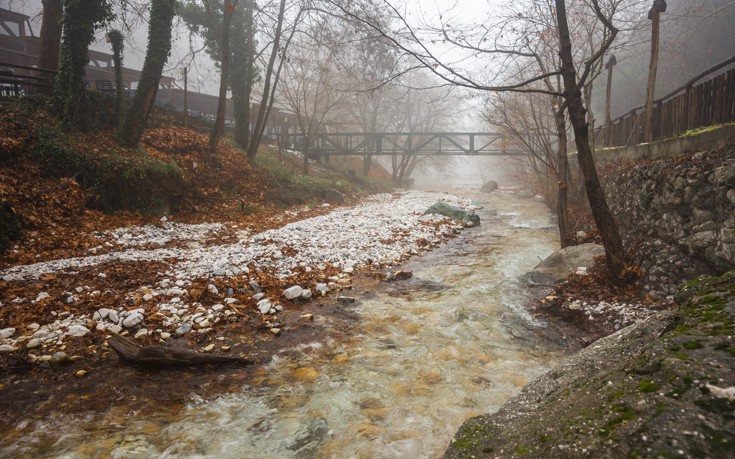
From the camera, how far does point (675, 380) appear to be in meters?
1.48

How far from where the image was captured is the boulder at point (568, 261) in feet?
21.2

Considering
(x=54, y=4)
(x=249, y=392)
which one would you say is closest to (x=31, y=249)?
(x=249, y=392)

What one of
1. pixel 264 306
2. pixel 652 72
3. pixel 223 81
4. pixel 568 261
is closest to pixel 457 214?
pixel 652 72

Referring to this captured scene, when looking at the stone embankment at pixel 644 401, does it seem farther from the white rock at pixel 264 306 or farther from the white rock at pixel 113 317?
the white rock at pixel 113 317

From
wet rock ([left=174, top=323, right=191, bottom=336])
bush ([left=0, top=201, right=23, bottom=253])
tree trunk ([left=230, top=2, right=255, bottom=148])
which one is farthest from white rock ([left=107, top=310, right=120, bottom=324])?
tree trunk ([left=230, top=2, right=255, bottom=148])

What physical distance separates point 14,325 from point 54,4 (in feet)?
44.9

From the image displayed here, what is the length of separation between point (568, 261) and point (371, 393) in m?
5.02

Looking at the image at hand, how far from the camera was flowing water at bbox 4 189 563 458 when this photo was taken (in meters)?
2.72

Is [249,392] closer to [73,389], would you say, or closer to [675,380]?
[73,389]

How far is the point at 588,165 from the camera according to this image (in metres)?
5.59

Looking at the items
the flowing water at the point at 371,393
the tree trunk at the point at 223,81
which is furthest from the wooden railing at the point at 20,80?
the flowing water at the point at 371,393

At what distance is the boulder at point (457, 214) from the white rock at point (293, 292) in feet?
28.6

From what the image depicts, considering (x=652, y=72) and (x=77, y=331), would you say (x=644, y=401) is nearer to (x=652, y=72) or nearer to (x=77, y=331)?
(x=77, y=331)

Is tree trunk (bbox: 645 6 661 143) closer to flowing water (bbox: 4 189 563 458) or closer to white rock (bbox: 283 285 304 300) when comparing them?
flowing water (bbox: 4 189 563 458)
